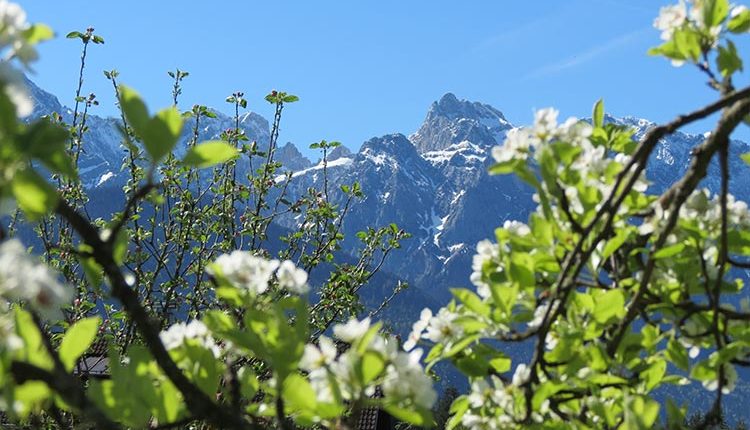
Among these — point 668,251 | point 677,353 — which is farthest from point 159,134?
point 677,353

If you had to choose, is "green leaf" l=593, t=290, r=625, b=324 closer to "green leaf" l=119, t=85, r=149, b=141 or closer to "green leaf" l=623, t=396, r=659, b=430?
"green leaf" l=623, t=396, r=659, b=430

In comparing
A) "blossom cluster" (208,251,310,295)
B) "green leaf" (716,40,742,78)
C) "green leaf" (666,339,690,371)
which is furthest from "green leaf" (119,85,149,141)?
"green leaf" (716,40,742,78)

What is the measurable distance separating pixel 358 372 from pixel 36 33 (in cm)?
63

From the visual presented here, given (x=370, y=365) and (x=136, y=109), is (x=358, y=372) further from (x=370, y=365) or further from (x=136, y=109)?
(x=136, y=109)

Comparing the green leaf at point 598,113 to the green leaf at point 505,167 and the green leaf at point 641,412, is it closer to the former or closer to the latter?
the green leaf at point 505,167

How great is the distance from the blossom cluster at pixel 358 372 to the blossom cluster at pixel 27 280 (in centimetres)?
41

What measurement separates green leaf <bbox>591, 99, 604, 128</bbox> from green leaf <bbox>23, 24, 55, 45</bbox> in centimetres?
130

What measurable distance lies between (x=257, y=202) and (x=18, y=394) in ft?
21.5

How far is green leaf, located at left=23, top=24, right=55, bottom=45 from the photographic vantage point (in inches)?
41.4

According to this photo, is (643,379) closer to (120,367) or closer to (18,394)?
(120,367)

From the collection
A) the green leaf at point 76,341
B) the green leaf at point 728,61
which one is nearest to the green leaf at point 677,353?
the green leaf at point 728,61

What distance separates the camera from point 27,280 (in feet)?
2.69

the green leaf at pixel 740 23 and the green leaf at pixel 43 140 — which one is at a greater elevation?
the green leaf at pixel 740 23

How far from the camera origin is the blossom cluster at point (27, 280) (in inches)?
32.2
